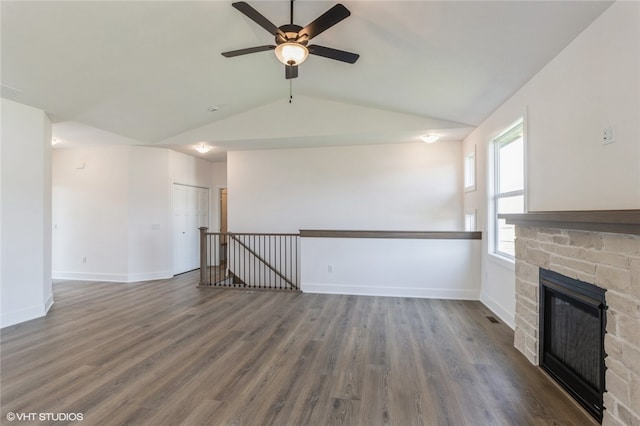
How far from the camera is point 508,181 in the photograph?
3.68m

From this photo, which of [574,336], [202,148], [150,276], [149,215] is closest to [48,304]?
[150,276]

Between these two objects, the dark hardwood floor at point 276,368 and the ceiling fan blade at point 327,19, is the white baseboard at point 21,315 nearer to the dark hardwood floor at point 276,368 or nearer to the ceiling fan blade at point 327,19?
the dark hardwood floor at point 276,368

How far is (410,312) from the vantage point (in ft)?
13.0

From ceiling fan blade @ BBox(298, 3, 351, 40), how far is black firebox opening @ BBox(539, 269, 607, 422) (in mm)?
2622

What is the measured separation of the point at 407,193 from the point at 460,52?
3.10m

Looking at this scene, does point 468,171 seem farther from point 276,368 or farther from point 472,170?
point 276,368

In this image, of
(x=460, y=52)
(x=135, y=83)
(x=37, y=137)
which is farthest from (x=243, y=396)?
(x=37, y=137)

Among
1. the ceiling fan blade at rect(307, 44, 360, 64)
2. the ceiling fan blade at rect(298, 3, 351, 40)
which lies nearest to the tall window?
the ceiling fan blade at rect(307, 44, 360, 64)

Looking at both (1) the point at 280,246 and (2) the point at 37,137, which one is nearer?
(2) the point at 37,137

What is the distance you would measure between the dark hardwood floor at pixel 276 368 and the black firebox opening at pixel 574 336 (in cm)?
14

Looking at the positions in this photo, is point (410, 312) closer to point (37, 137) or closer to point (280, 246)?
point (280, 246)

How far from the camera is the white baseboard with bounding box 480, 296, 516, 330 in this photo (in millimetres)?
3398

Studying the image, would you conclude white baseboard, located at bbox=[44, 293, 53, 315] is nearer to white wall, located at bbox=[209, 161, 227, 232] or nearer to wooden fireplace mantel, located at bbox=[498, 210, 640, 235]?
white wall, located at bbox=[209, 161, 227, 232]

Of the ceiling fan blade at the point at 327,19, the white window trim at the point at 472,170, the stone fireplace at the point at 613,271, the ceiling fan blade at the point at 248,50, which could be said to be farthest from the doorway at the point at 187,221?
the stone fireplace at the point at 613,271
